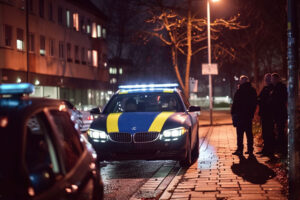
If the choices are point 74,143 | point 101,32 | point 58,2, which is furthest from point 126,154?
point 101,32

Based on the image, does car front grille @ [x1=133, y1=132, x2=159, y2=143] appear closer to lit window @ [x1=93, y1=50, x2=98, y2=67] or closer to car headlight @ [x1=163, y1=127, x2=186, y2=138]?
car headlight @ [x1=163, y1=127, x2=186, y2=138]

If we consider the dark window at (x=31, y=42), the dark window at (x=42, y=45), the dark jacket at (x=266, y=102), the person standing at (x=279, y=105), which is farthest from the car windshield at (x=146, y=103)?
the dark window at (x=42, y=45)

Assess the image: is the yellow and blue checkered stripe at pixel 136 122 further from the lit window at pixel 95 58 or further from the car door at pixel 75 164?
the lit window at pixel 95 58

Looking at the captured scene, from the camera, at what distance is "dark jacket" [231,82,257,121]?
12.4m

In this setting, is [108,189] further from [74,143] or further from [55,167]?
[55,167]

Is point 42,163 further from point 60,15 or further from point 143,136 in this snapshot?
point 60,15

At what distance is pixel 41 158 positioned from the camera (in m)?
3.26

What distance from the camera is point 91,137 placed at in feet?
33.4

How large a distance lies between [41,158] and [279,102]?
9192 mm

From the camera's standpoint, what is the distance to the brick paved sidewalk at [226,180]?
764 centimetres

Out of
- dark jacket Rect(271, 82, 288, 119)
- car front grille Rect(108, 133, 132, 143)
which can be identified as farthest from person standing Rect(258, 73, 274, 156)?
car front grille Rect(108, 133, 132, 143)

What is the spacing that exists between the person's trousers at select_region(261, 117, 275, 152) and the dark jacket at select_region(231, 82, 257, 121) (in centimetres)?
42

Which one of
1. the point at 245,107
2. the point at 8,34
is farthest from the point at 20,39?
the point at 245,107

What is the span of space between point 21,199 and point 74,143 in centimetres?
161
